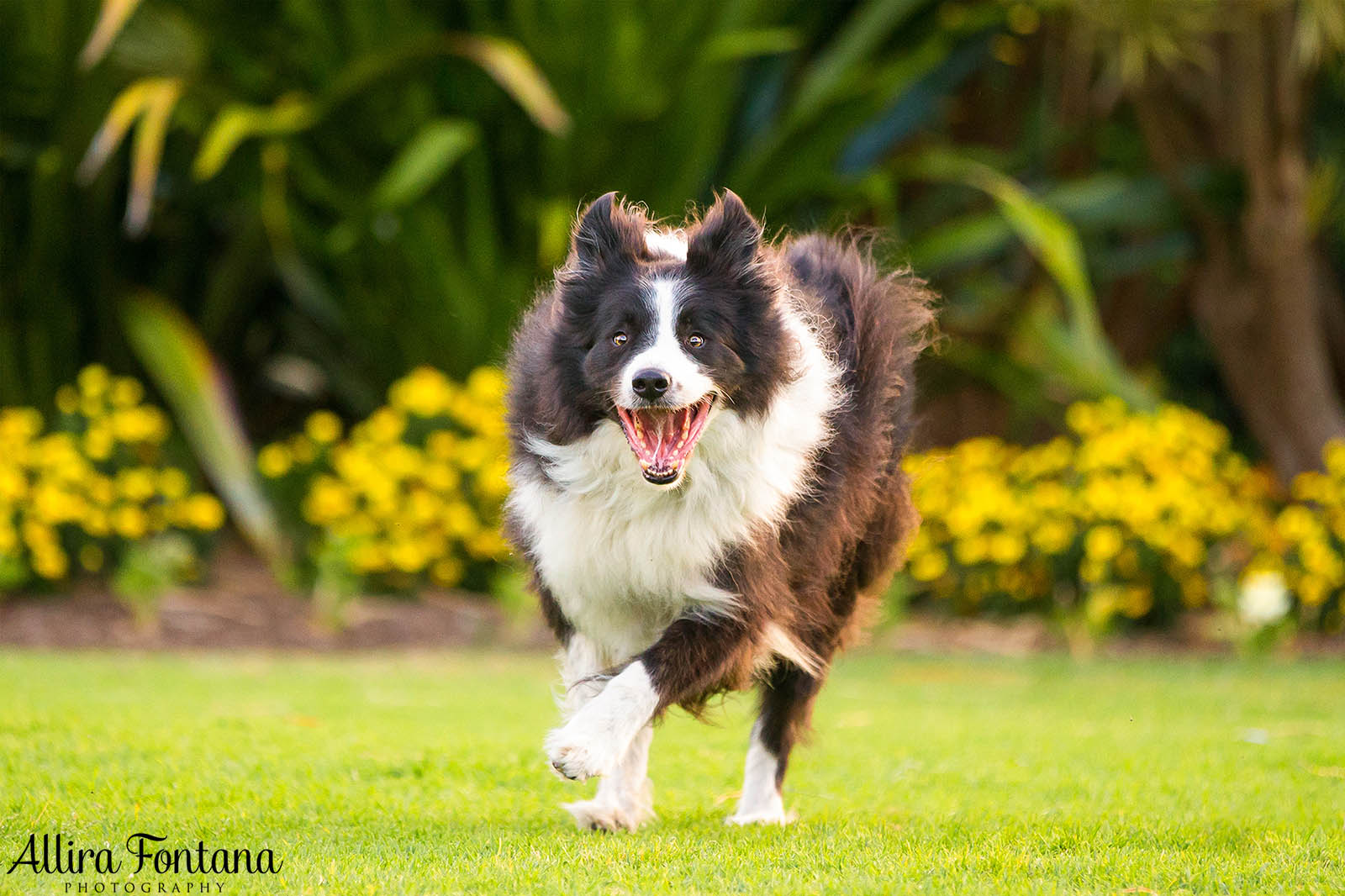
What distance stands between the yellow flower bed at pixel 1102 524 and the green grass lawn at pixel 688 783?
49.6 inches

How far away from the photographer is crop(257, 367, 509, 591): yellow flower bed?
9.91 m

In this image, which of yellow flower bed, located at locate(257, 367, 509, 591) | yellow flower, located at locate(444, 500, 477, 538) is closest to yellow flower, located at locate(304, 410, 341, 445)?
yellow flower bed, located at locate(257, 367, 509, 591)

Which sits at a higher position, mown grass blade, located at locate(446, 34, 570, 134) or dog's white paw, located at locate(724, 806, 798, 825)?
mown grass blade, located at locate(446, 34, 570, 134)

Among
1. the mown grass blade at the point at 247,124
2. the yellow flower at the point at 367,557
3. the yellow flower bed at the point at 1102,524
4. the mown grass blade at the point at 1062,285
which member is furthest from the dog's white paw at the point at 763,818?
the mown grass blade at the point at 247,124

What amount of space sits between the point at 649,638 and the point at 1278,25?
8.24 metres

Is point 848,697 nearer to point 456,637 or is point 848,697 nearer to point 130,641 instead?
point 456,637

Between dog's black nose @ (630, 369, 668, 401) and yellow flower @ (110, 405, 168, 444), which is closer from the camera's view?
dog's black nose @ (630, 369, 668, 401)

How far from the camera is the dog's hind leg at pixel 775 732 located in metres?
4.83

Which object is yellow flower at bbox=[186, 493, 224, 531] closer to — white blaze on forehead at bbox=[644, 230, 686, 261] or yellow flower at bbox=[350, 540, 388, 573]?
yellow flower at bbox=[350, 540, 388, 573]

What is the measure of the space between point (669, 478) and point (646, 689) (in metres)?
0.57

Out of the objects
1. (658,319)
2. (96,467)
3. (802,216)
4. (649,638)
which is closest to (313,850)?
(649,638)

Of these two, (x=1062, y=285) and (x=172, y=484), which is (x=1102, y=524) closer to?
(x=1062, y=285)

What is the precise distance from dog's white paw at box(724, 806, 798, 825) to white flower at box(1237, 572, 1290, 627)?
5313 mm

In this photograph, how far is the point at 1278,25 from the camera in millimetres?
10711
